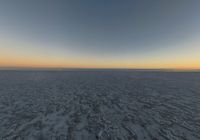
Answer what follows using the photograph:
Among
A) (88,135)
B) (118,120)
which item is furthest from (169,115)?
(88,135)

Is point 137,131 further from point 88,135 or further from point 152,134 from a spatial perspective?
point 88,135

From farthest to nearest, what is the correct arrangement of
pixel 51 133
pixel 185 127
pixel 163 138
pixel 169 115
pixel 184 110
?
pixel 184 110 < pixel 169 115 < pixel 185 127 < pixel 51 133 < pixel 163 138

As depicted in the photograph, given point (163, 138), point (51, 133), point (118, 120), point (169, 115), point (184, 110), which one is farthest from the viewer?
point (184, 110)

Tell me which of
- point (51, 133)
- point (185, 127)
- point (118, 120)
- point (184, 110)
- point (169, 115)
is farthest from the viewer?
point (184, 110)

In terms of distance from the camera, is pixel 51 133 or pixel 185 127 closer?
pixel 51 133

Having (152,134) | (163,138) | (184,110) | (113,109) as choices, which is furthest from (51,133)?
(184,110)

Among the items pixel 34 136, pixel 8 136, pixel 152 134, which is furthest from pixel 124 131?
pixel 8 136

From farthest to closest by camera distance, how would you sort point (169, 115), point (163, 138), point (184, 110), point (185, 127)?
1. point (184, 110)
2. point (169, 115)
3. point (185, 127)
4. point (163, 138)

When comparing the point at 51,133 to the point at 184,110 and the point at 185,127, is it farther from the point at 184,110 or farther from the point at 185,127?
the point at 184,110

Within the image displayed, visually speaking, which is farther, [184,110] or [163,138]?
[184,110]
